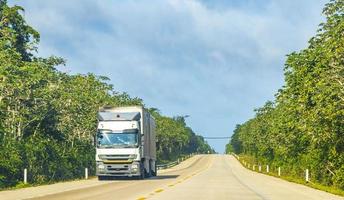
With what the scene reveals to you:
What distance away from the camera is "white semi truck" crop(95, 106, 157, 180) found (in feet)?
107

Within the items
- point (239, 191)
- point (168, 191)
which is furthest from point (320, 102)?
point (168, 191)

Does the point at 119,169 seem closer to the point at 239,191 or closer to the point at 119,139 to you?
the point at 119,139

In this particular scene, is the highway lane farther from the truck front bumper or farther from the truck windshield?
Result: the truck windshield

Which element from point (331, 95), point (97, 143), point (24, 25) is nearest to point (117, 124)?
point (97, 143)

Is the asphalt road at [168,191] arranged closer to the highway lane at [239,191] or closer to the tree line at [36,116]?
the highway lane at [239,191]

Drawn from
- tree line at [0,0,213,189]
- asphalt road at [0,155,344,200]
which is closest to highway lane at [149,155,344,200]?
asphalt road at [0,155,344,200]

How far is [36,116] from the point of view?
39.8 meters

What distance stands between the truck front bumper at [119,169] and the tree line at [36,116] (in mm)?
3892

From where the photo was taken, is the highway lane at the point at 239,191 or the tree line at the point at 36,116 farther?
the tree line at the point at 36,116

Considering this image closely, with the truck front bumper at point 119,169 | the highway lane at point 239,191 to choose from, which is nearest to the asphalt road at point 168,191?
the highway lane at point 239,191

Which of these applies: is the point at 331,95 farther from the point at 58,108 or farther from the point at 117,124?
the point at 58,108

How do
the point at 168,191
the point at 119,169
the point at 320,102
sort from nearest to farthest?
the point at 168,191 < the point at 320,102 < the point at 119,169

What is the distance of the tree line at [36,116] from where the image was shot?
33.1m

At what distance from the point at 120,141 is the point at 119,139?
0.12 m
